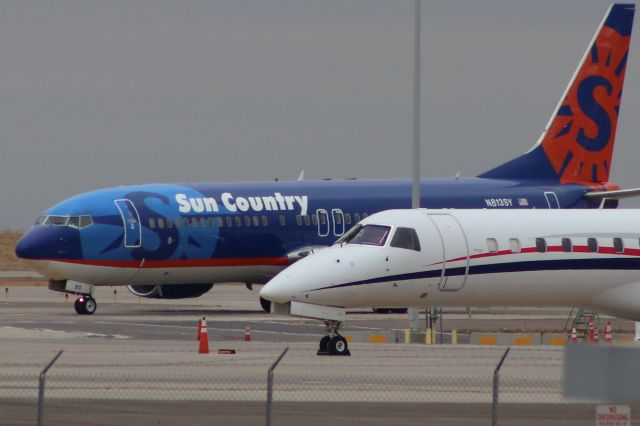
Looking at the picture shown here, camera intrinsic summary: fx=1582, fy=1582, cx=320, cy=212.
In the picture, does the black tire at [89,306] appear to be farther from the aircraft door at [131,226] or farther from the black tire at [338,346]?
the black tire at [338,346]

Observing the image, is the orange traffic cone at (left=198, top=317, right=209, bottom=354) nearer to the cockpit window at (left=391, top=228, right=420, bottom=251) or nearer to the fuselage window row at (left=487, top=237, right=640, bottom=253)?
the cockpit window at (left=391, top=228, right=420, bottom=251)

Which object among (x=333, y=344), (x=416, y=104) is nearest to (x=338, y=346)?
(x=333, y=344)

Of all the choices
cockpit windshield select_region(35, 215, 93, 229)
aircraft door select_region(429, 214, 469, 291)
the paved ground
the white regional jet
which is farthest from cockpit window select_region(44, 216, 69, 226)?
aircraft door select_region(429, 214, 469, 291)

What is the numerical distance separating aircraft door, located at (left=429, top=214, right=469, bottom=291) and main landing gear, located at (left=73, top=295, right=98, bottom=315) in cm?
1774

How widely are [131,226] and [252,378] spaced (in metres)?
21.2

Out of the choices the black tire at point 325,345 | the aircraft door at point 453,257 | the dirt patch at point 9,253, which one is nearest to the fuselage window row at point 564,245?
the aircraft door at point 453,257

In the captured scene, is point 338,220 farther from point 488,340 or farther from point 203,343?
point 203,343

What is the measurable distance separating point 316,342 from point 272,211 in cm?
1409

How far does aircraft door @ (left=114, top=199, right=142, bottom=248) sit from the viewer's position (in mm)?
44406

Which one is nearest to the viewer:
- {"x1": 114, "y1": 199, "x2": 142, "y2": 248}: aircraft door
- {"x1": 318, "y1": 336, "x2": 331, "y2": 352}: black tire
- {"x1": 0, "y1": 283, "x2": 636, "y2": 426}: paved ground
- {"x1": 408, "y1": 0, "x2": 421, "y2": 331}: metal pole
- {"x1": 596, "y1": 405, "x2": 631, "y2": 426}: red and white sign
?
{"x1": 596, "y1": 405, "x2": 631, "y2": 426}: red and white sign

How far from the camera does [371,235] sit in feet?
92.9

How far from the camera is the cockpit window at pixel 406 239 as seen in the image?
28.1 m

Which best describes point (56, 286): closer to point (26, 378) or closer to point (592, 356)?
point (26, 378)

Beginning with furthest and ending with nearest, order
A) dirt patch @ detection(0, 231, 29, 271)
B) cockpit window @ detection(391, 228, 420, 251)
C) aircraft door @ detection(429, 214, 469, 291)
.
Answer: dirt patch @ detection(0, 231, 29, 271)
aircraft door @ detection(429, 214, 469, 291)
cockpit window @ detection(391, 228, 420, 251)
